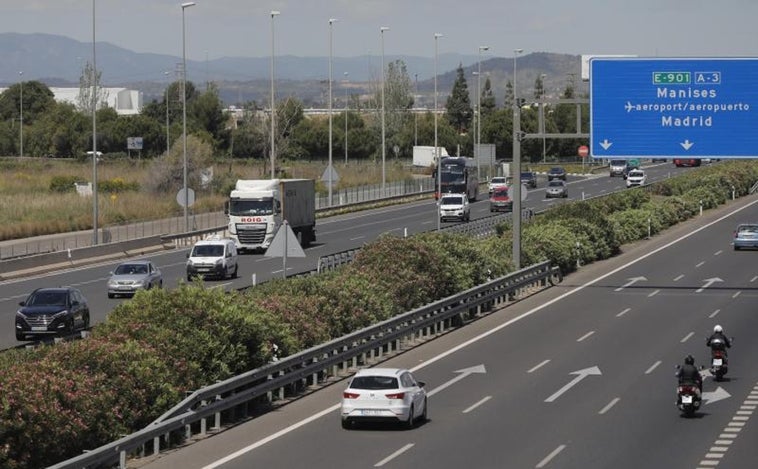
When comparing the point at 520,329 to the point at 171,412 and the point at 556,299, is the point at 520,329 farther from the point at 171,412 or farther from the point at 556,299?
the point at 171,412

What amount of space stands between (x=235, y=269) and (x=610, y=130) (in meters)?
15.5

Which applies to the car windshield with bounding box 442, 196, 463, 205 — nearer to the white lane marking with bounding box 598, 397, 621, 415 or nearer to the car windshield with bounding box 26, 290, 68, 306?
the car windshield with bounding box 26, 290, 68, 306

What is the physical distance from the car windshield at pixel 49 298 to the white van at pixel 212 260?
14.3 meters

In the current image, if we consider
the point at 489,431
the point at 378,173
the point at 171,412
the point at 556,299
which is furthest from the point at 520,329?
the point at 378,173

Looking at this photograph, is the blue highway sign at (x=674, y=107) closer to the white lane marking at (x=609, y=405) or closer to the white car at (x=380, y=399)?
the white lane marking at (x=609, y=405)

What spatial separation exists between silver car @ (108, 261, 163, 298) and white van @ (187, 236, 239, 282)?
4190 mm

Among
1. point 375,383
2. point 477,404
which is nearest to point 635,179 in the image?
point 477,404

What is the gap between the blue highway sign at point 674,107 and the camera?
47.3 meters

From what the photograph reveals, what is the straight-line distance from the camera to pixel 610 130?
159 ft

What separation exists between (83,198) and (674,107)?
54.7 meters

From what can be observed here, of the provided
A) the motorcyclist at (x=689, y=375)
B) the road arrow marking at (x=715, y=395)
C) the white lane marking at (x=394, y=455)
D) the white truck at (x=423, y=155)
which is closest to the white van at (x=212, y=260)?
the road arrow marking at (x=715, y=395)

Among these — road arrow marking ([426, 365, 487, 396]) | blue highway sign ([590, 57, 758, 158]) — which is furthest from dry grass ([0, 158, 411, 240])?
road arrow marking ([426, 365, 487, 396])

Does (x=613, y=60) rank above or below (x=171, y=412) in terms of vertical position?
above

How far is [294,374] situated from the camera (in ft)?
93.0
